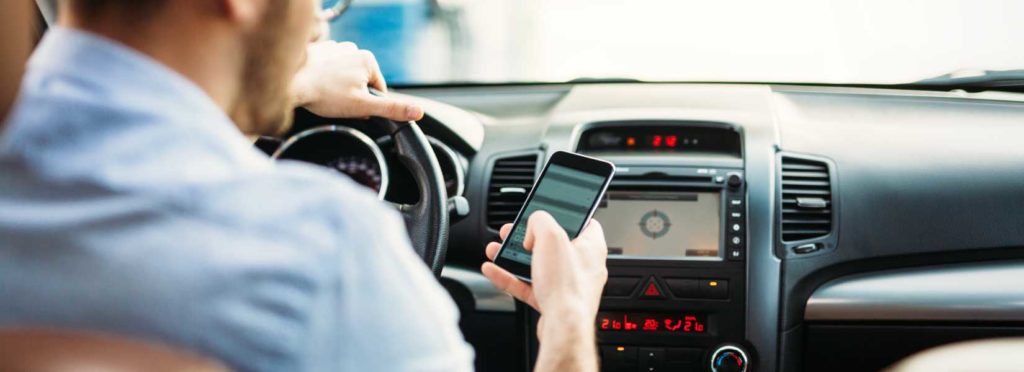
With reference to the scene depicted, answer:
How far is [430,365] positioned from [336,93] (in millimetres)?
1139

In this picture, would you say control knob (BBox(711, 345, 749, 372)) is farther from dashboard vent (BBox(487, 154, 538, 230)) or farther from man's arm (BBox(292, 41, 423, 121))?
man's arm (BBox(292, 41, 423, 121))

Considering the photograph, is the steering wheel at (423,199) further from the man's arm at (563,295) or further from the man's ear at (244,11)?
the man's ear at (244,11)

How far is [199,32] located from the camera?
0.96 m

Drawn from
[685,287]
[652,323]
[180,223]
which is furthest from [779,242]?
[180,223]

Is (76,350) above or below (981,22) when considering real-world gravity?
below

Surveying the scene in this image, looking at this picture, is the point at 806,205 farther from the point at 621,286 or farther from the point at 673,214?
the point at 621,286

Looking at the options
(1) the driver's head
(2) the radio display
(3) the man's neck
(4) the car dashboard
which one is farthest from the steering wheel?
(3) the man's neck

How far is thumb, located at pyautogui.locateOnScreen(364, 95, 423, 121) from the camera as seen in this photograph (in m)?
2.06

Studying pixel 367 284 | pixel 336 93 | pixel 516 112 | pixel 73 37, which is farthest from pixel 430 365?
pixel 516 112

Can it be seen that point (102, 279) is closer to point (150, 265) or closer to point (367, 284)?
point (150, 265)

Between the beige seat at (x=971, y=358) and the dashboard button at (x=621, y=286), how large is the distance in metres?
0.65

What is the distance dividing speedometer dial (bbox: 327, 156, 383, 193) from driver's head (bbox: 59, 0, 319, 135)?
4.53 ft

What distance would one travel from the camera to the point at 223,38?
98 centimetres

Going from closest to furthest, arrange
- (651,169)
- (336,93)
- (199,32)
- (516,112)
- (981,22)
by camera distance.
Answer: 1. (199,32)
2. (336,93)
3. (651,169)
4. (516,112)
5. (981,22)
